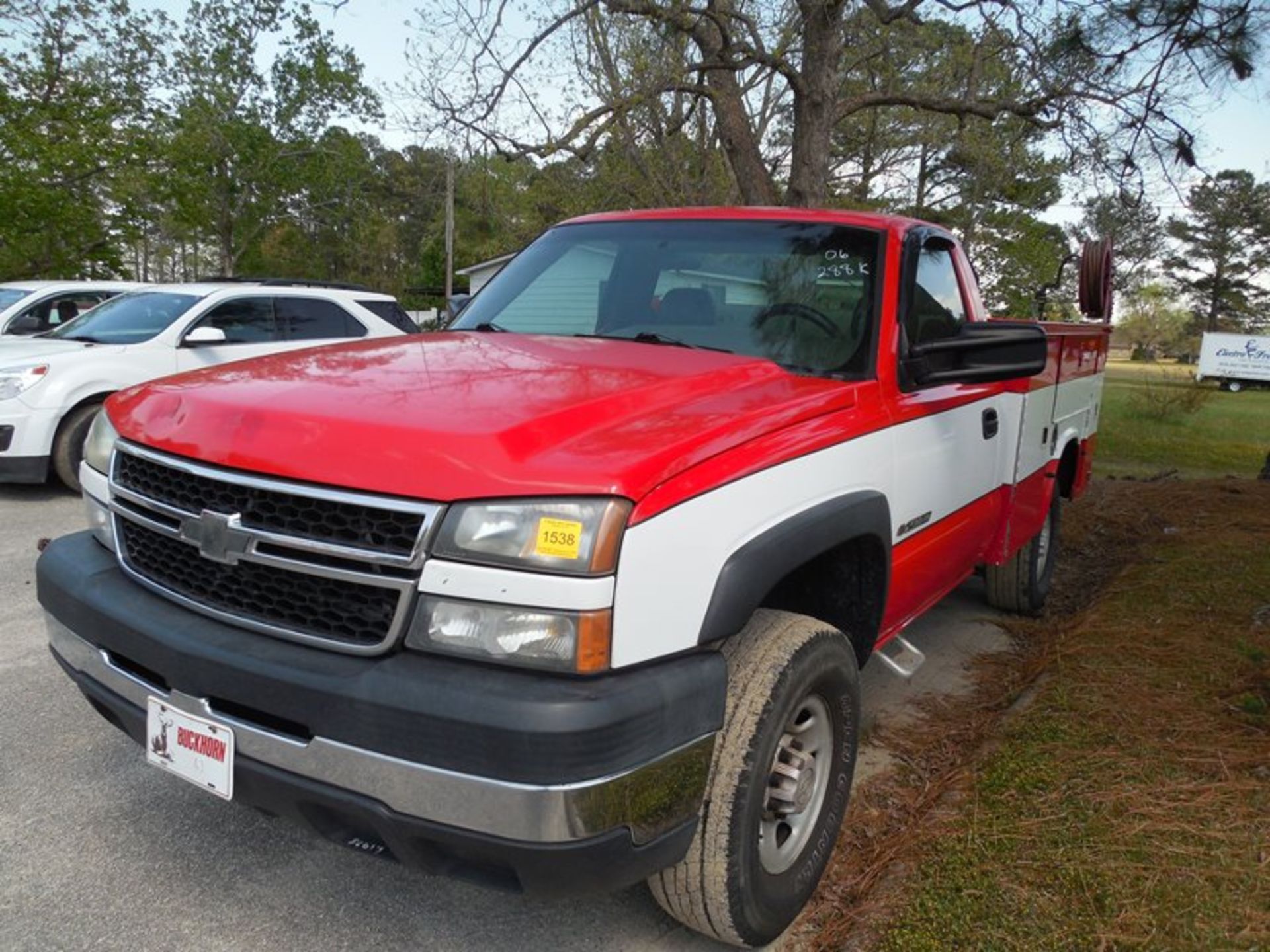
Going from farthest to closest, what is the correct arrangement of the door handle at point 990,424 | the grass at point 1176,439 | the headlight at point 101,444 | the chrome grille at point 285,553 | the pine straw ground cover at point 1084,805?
the grass at point 1176,439
the door handle at point 990,424
the headlight at point 101,444
the pine straw ground cover at point 1084,805
the chrome grille at point 285,553

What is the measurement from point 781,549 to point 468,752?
34.5 inches

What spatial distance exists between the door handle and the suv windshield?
953 mm

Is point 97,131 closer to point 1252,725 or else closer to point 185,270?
point 1252,725

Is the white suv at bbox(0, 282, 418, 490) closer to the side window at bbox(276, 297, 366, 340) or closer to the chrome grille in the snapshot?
the side window at bbox(276, 297, 366, 340)

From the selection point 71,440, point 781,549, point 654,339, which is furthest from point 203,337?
point 781,549

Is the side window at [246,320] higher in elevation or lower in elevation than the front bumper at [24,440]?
higher

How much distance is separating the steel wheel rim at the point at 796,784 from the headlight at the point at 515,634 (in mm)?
662

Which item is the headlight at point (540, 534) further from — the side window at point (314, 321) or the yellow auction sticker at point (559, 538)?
the side window at point (314, 321)

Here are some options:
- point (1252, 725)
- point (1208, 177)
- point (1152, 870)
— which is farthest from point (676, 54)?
point (1152, 870)

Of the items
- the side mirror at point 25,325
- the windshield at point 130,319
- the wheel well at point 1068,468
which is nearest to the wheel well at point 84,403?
the windshield at point 130,319

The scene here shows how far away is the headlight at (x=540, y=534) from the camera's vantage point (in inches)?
69.2

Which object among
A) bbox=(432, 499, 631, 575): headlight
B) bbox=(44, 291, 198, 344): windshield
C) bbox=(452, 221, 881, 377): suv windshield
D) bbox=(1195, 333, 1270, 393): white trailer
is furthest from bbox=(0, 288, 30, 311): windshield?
bbox=(1195, 333, 1270, 393): white trailer

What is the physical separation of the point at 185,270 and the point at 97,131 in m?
28.3

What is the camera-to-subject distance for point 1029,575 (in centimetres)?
506
